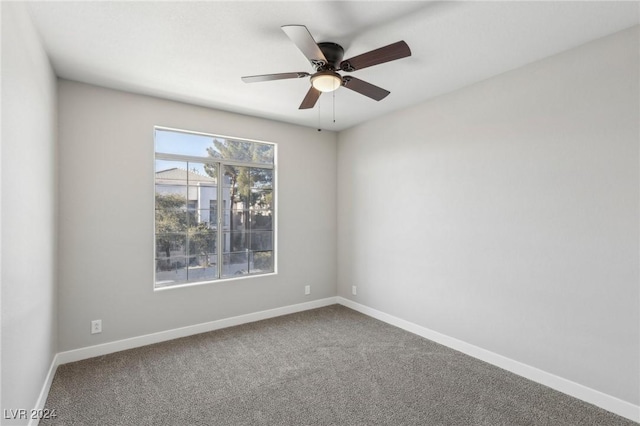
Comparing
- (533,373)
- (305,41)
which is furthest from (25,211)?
(533,373)

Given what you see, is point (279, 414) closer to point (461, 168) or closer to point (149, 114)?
point (461, 168)

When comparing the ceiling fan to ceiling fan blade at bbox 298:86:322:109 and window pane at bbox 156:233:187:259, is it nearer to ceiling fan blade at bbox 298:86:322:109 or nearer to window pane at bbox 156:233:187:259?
ceiling fan blade at bbox 298:86:322:109

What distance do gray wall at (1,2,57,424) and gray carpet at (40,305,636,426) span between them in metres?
0.47

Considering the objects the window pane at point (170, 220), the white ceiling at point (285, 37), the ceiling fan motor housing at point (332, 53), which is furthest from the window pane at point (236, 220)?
the ceiling fan motor housing at point (332, 53)

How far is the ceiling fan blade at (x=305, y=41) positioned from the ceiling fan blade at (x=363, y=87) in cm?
29

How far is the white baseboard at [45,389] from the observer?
2051 mm

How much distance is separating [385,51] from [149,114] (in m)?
2.56

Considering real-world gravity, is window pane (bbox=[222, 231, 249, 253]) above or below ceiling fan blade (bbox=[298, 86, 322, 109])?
below

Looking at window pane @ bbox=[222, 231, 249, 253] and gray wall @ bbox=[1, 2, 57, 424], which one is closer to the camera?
gray wall @ bbox=[1, 2, 57, 424]

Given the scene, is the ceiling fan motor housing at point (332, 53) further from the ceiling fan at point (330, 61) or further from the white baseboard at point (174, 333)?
the white baseboard at point (174, 333)

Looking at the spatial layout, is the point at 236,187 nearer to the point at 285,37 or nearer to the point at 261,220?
the point at 261,220

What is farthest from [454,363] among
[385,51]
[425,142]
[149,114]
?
[149,114]

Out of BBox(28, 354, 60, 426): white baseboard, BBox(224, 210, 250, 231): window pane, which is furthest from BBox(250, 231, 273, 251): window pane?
BBox(28, 354, 60, 426): white baseboard

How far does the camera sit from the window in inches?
138
